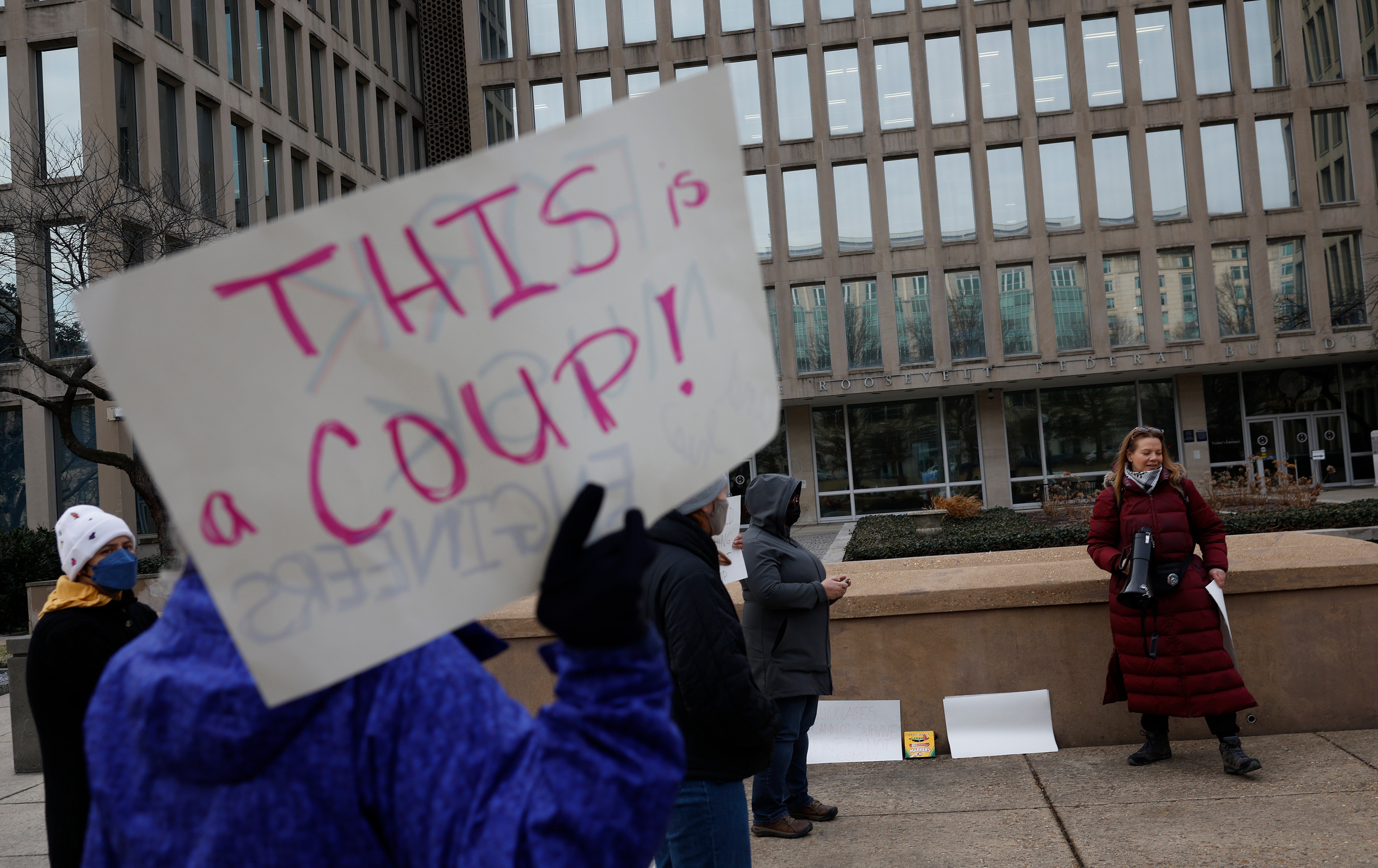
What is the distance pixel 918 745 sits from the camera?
6.12 meters

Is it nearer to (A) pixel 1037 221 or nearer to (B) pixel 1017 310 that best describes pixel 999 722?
(B) pixel 1017 310

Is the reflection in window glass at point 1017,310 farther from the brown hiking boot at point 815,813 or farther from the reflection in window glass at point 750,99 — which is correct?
the brown hiking boot at point 815,813

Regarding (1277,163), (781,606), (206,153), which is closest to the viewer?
(781,606)

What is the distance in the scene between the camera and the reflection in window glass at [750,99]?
102 feet

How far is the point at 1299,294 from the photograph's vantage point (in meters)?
29.7

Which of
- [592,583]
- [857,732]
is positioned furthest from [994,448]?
[592,583]

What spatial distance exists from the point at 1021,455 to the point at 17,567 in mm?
24679

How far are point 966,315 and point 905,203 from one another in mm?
3587

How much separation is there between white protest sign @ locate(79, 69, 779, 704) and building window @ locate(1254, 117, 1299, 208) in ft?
109

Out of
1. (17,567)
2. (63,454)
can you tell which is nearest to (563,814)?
(17,567)

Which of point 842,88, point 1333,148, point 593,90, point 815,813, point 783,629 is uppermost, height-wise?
point 593,90

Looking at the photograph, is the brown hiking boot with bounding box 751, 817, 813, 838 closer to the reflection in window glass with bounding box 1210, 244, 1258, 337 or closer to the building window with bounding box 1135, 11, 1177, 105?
the reflection in window glass with bounding box 1210, 244, 1258, 337

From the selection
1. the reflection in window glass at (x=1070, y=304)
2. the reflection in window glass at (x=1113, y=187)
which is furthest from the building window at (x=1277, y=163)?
the reflection in window glass at (x=1070, y=304)

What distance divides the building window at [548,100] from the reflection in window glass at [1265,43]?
1927cm
